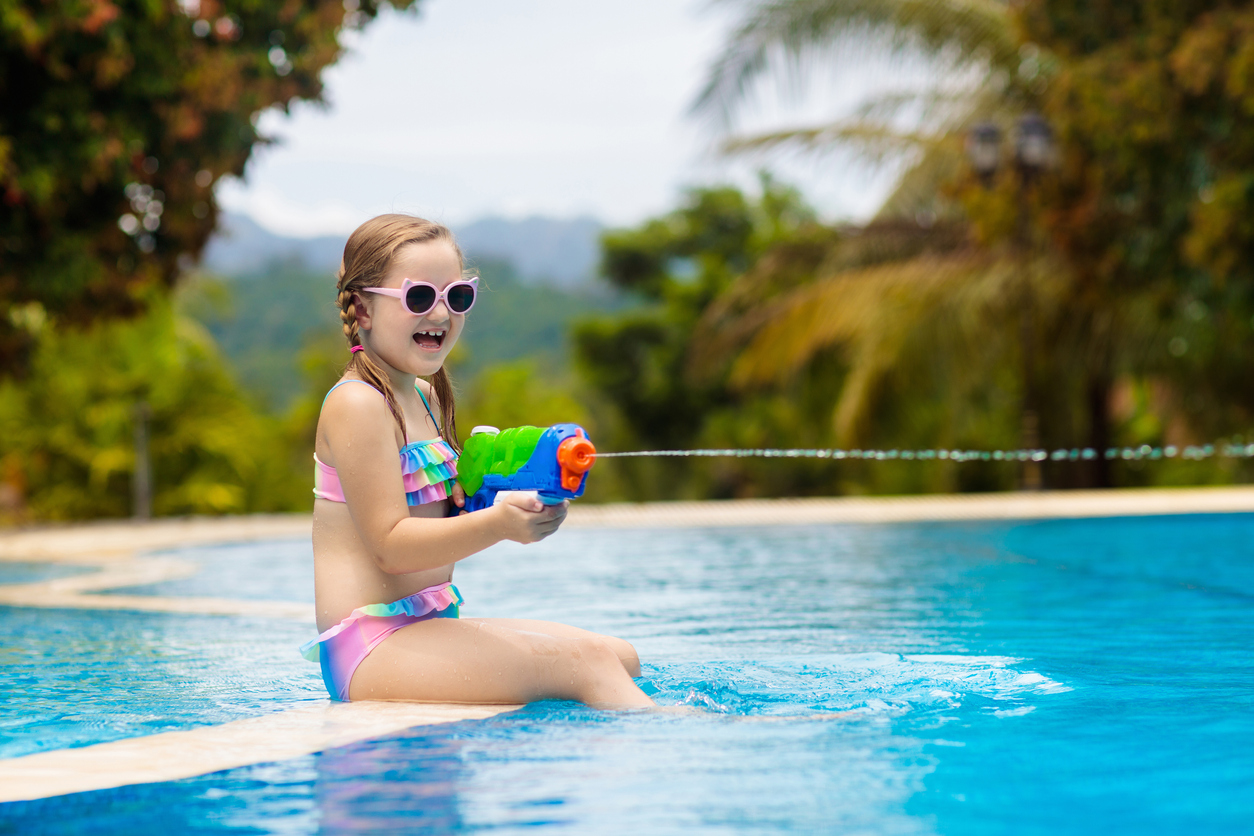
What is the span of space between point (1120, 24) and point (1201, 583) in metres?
8.09

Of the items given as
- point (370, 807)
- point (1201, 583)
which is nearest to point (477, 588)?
point (1201, 583)

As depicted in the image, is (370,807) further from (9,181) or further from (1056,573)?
(9,181)

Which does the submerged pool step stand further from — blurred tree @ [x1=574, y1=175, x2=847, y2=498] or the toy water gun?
blurred tree @ [x1=574, y1=175, x2=847, y2=498]

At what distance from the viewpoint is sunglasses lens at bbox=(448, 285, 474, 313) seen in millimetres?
3260

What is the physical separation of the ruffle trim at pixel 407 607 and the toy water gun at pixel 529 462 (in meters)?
0.27

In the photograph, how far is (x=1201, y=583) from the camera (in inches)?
248

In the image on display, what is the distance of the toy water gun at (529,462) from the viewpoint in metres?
2.94

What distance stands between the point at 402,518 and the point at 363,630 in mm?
343

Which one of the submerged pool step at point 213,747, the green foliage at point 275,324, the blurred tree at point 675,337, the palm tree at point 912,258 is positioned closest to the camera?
the submerged pool step at point 213,747

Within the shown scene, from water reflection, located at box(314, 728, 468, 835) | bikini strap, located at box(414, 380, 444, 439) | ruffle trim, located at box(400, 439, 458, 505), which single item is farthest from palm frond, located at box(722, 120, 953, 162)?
water reflection, located at box(314, 728, 468, 835)

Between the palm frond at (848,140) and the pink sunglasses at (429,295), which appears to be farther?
the palm frond at (848,140)

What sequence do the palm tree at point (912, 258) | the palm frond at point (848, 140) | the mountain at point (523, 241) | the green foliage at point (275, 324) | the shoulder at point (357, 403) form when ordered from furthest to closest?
the mountain at point (523, 241) → the green foliage at point (275, 324) → the palm frond at point (848, 140) → the palm tree at point (912, 258) → the shoulder at point (357, 403)

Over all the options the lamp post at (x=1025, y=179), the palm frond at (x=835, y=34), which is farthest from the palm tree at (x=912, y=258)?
the lamp post at (x=1025, y=179)

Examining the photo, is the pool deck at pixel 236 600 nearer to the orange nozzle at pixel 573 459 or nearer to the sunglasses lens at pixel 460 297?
the orange nozzle at pixel 573 459
